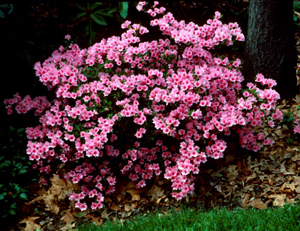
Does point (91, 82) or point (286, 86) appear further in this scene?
point (286, 86)

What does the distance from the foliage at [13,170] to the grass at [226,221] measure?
38.4 inches

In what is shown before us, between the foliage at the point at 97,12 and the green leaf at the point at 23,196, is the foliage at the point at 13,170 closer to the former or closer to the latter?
the green leaf at the point at 23,196

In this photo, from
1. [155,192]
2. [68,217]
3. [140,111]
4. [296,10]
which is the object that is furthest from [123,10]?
[296,10]

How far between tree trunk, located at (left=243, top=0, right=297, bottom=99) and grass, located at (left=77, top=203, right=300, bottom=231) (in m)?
1.89

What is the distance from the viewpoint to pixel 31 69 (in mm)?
3871

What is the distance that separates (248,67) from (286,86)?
2.01 feet

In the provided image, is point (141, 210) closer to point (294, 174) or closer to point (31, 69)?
point (294, 174)

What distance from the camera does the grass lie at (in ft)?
8.14

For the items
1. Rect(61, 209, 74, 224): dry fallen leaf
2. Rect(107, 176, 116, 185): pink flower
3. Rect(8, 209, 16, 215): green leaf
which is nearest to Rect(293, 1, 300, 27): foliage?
Rect(107, 176, 116, 185): pink flower

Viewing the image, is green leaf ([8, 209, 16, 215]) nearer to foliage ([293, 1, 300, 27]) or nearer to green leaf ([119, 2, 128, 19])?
green leaf ([119, 2, 128, 19])

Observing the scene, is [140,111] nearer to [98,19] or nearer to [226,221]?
[226,221]

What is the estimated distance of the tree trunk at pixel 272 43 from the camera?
3.62 meters

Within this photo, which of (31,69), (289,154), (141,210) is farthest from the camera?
(31,69)

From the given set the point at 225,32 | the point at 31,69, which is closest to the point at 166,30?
the point at 225,32
